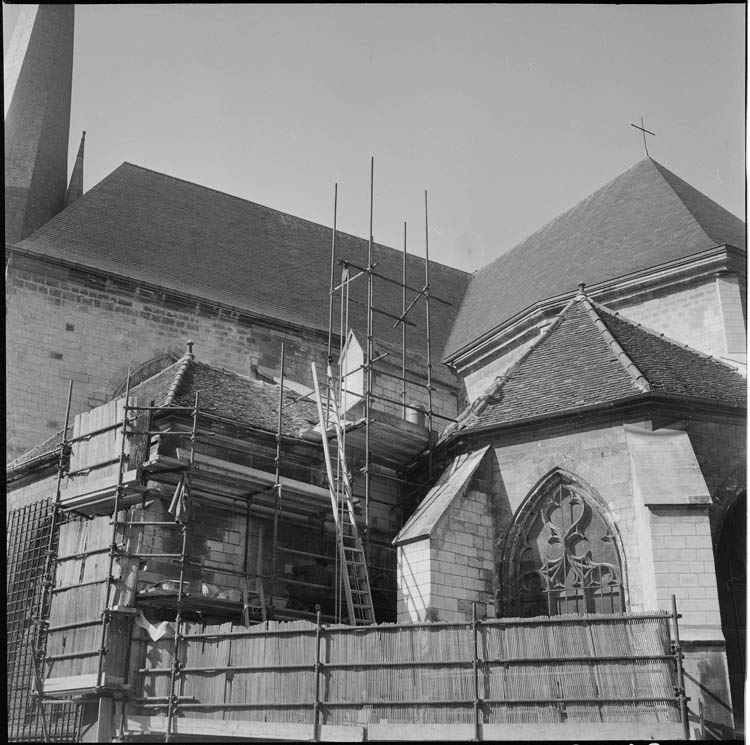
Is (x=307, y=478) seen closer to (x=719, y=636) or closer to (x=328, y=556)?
(x=328, y=556)

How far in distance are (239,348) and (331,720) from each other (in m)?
11.3

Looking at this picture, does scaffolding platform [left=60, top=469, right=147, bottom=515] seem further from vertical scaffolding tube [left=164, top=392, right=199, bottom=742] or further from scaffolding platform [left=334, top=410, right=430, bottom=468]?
scaffolding platform [left=334, top=410, right=430, bottom=468]

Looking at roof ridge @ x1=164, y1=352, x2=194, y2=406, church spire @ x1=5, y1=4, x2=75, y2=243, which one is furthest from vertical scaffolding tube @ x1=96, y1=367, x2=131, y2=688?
church spire @ x1=5, y1=4, x2=75, y2=243

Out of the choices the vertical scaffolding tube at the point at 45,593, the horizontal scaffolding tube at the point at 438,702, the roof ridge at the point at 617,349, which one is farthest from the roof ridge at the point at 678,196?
the vertical scaffolding tube at the point at 45,593

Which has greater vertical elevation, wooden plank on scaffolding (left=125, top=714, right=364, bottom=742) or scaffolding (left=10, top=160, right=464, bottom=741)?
scaffolding (left=10, top=160, right=464, bottom=741)

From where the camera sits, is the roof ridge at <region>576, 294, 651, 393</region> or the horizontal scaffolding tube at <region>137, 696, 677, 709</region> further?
the roof ridge at <region>576, 294, 651, 393</region>

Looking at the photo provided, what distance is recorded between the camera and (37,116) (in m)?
22.5

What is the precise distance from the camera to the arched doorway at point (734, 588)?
10273mm

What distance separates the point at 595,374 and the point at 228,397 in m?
4.91

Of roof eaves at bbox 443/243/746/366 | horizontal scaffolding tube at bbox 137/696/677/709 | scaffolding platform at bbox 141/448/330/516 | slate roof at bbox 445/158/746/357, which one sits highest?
slate roof at bbox 445/158/746/357

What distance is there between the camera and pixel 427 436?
527 inches

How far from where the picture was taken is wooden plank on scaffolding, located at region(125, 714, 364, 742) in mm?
8742

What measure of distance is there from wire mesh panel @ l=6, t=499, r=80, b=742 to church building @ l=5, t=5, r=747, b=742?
46 millimetres

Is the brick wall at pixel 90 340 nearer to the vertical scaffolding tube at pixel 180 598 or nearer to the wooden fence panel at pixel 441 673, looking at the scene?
the vertical scaffolding tube at pixel 180 598
